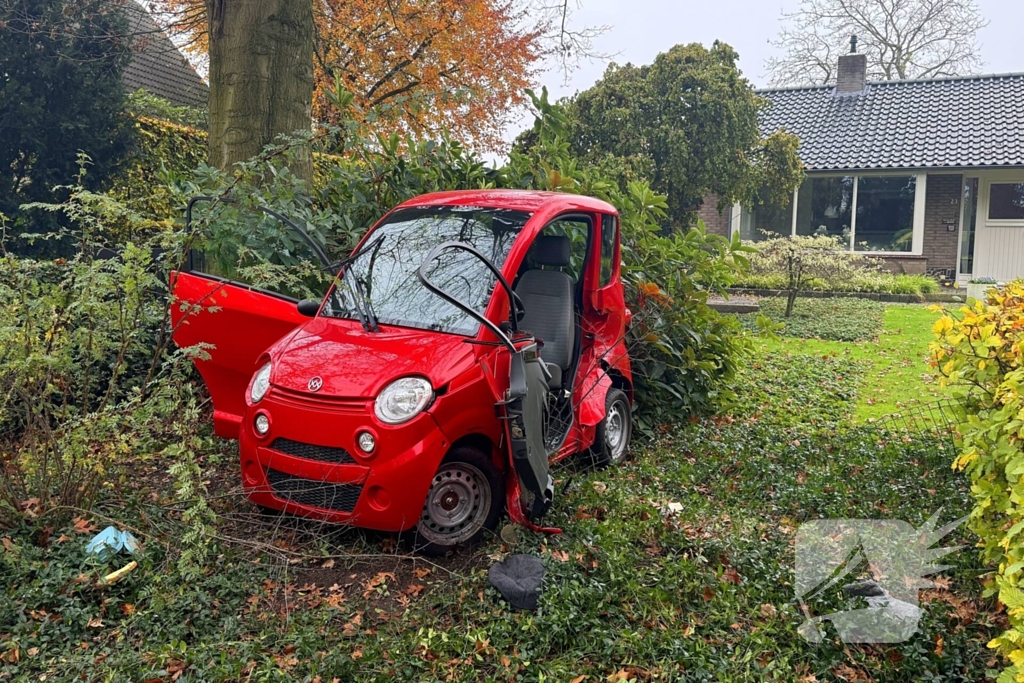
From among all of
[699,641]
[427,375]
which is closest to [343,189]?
[427,375]

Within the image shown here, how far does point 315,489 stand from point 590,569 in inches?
59.1

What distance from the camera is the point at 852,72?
80.9ft

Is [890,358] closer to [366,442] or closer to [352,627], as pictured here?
[366,442]

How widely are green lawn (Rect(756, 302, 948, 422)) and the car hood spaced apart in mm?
5025

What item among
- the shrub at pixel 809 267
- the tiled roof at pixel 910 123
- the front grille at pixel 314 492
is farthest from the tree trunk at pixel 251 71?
the tiled roof at pixel 910 123

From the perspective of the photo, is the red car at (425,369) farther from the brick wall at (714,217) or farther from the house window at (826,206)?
the house window at (826,206)

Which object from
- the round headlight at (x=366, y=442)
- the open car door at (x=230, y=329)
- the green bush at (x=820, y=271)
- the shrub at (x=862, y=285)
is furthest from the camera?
the shrub at (x=862, y=285)

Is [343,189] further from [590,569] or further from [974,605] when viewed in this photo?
[974,605]

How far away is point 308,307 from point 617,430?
2.63m

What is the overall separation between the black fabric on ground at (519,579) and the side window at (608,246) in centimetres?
257

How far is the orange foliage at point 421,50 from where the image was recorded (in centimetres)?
1761

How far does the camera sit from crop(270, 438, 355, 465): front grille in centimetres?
426

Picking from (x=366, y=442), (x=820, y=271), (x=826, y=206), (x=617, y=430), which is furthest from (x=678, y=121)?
(x=366, y=442)

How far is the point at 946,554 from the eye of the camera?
4.54 m
